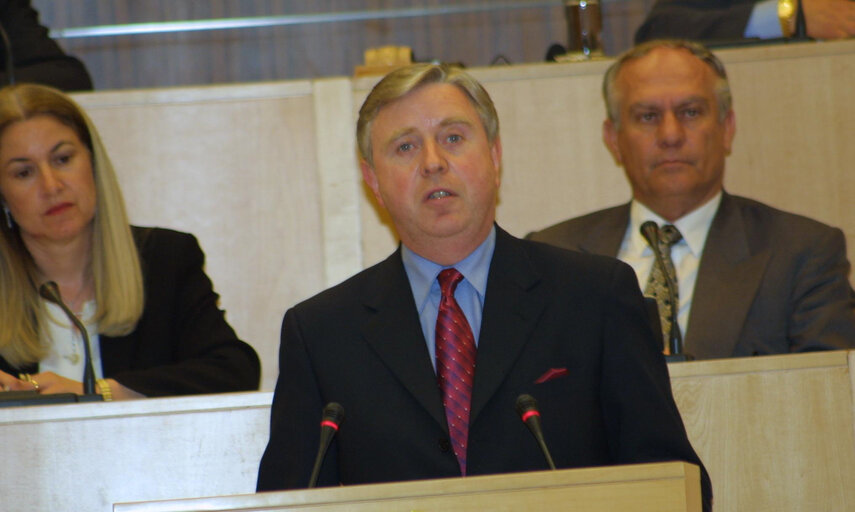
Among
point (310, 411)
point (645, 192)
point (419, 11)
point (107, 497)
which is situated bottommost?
point (107, 497)

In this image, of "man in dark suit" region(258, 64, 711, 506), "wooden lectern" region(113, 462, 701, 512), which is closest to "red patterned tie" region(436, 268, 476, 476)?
"man in dark suit" region(258, 64, 711, 506)

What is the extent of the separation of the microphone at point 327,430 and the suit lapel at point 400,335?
0.19m

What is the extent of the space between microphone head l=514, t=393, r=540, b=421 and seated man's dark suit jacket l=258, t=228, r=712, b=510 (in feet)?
0.54

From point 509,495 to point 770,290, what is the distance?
61.3 inches

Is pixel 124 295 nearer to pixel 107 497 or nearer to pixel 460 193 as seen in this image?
pixel 107 497

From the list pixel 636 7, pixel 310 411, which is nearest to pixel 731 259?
pixel 310 411

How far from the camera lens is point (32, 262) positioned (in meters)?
2.97

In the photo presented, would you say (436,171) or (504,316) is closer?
(504,316)

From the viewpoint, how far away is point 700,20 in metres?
3.69

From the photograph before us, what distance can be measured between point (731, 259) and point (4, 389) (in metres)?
1.75

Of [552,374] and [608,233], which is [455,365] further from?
[608,233]

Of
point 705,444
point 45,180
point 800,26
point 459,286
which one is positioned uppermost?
point 800,26

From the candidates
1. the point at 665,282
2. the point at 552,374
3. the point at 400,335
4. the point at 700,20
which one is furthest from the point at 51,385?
the point at 700,20

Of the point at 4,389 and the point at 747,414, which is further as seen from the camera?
the point at 4,389
